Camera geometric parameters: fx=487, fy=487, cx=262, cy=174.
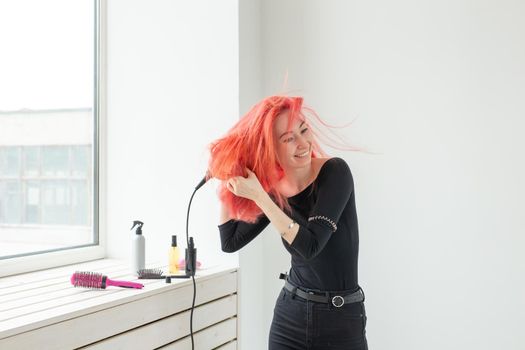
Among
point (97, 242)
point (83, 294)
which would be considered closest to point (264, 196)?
point (83, 294)

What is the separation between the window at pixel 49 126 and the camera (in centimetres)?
192

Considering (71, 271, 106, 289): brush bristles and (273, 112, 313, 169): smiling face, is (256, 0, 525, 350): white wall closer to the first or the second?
(273, 112, 313, 169): smiling face

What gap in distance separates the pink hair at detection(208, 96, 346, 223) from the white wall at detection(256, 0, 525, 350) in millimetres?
702

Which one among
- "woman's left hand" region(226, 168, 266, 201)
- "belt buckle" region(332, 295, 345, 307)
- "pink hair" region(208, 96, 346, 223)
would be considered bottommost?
"belt buckle" region(332, 295, 345, 307)

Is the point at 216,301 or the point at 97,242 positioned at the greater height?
the point at 97,242

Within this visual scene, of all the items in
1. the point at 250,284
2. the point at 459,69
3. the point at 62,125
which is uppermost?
the point at 459,69

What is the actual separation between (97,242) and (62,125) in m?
0.55

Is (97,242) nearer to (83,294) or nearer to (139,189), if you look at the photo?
(139,189)

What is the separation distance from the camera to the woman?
1385mm

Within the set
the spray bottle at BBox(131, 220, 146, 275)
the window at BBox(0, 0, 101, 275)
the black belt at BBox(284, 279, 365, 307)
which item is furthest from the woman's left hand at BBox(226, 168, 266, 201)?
the window at BBox(0, 0, 101, 275)

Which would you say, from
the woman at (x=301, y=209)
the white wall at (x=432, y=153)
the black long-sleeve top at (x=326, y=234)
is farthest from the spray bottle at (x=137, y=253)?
the white wall at (x=432, y=153)

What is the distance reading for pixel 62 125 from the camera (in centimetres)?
217

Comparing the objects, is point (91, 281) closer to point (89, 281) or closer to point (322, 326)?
point (89, 281)

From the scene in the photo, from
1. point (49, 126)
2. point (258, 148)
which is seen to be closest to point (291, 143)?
point (258, 148)
